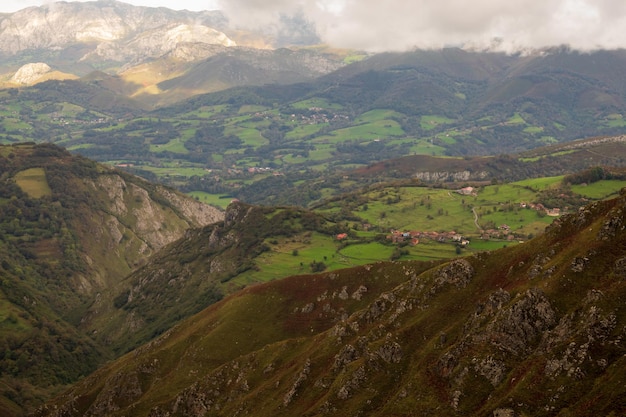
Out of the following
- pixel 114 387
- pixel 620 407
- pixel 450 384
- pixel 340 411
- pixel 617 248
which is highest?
pixel 617 248

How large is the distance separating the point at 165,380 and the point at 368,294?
197ft

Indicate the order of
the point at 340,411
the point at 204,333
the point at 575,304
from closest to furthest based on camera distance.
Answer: the point at 575,304
the point at 340,411
the point at 204,333

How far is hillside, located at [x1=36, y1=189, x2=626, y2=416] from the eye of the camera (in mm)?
86500

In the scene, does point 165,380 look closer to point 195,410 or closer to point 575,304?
point 195,410

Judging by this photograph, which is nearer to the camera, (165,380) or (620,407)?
(620,407)

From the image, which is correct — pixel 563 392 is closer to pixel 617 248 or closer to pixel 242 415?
pixel 617 248

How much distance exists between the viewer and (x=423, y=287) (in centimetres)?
13012

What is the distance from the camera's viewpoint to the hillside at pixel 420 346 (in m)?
86.5

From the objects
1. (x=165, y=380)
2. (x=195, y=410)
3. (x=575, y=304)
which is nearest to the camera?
(x=575, y=304)

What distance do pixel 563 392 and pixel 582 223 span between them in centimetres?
4146

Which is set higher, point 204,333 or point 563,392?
point 563,392

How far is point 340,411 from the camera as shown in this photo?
10950 centimetres

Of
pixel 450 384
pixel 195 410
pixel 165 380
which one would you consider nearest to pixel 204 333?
pixel 165 380

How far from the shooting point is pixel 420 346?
11544cm
